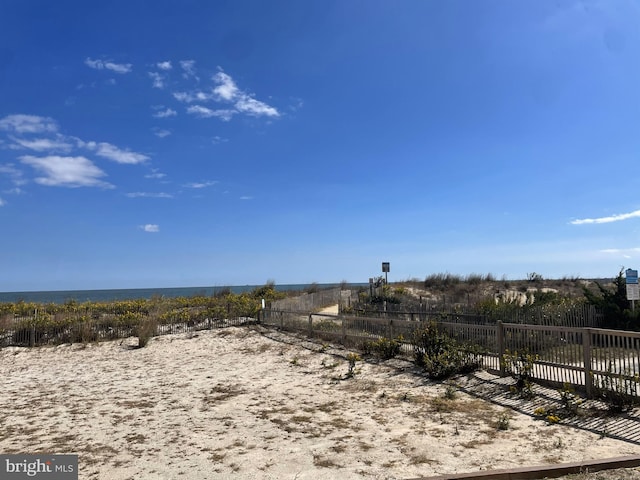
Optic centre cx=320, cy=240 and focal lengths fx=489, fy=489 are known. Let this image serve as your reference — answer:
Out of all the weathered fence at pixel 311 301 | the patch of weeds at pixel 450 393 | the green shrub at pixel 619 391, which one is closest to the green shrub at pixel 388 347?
the patch of weeds at pixel 450 393

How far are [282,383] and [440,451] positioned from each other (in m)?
5.22

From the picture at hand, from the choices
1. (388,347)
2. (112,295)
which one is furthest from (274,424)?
(112,295)

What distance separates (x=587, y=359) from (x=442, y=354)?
306 centimetres

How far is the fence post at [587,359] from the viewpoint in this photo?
8.04 metres

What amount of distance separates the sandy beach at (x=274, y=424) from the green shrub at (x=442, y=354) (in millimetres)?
462

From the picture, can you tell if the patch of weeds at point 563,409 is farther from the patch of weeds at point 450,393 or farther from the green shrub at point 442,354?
the green shrub at point 442,354

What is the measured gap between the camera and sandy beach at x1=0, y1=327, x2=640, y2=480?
19.0 ft

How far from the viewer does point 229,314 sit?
20484 mm

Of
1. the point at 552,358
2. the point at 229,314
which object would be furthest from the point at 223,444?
the point at 229,314

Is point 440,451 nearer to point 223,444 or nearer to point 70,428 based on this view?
point 223,444

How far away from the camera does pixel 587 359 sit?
26.9 ft

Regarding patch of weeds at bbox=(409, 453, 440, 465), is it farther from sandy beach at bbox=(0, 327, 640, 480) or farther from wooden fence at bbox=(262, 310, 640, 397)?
wooden fence at bbox=(262, 310, 640, 397)

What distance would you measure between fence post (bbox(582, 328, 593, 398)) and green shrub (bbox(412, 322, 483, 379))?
248 cm

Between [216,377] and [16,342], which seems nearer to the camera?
[216,377]
